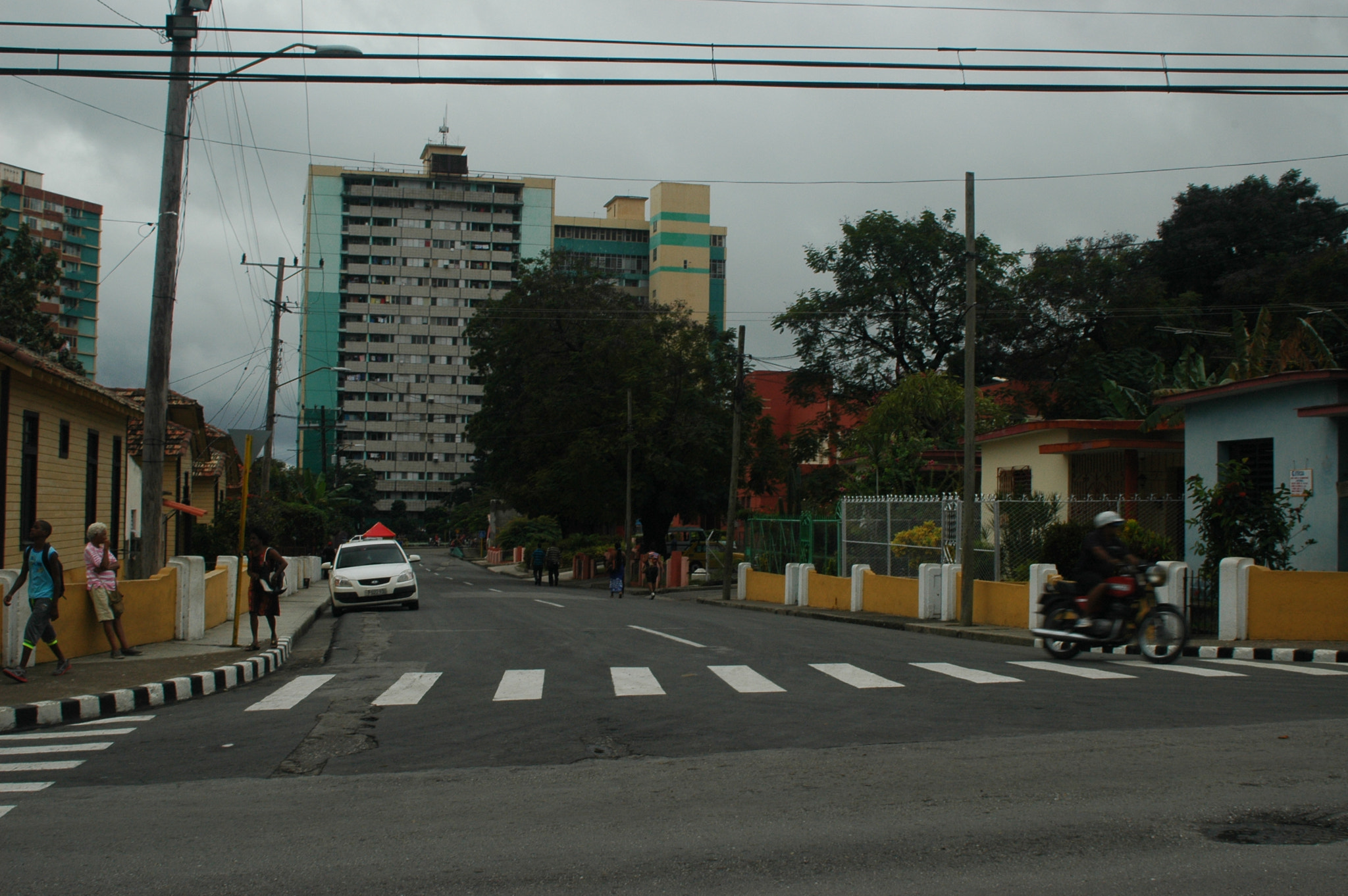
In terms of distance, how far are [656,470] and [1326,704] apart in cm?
4126

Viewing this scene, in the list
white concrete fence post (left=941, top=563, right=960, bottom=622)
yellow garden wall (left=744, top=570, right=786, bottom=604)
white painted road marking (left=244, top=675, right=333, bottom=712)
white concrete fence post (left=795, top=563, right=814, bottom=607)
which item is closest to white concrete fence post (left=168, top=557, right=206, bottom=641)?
white painted road marking (left=244, top=675, right=333, bottom=712)

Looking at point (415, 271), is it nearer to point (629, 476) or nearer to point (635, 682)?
point (629, 476)

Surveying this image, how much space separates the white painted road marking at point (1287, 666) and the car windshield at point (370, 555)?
1854 centimetres

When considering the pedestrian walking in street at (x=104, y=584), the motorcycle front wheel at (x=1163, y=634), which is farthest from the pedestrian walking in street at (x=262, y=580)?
the motorcycle front wheel at (x=1163, y=634)

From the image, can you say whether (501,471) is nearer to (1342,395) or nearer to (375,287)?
(1342,395)

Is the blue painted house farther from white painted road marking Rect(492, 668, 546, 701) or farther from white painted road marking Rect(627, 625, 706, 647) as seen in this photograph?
white painted road marking Rect(492, 668, 546, 701)

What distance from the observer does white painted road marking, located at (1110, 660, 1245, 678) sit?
1175cm

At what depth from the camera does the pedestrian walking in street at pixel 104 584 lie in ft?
44.4

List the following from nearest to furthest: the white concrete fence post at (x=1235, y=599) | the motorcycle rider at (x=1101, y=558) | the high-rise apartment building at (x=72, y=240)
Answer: the motorcycle rider at (x=1101, y=558) < the white concrete fence post at (x=1235, y=599) < the high-rise apartment building at (x=72, y=240)

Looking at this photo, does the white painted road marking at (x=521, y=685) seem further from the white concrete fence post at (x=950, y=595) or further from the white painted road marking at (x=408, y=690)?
the white concrete fence post at (x=950, y=595)

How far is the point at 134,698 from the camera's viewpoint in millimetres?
11266

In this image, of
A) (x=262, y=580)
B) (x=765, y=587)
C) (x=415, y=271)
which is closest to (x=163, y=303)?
(x=262, y=580)

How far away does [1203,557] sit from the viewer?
19875 mm

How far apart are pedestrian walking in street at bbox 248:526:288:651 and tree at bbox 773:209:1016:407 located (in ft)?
130
